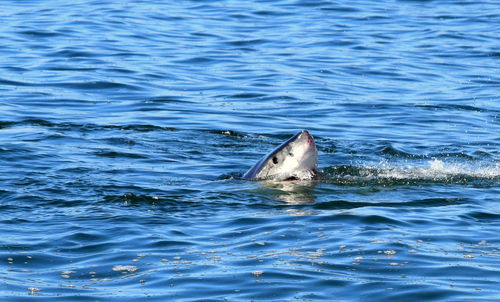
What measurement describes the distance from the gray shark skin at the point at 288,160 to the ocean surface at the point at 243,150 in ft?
0.62

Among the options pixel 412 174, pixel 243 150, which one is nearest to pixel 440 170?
pixel 412 174

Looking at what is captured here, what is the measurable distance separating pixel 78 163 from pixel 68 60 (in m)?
8.37

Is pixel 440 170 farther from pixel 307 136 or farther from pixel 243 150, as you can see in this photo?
pixel 243 150

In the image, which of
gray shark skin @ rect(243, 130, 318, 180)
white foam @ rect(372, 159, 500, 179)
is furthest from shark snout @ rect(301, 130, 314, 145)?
white foam @ rect(372, 159, 500, 179)

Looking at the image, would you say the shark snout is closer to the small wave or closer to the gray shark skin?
the gray shark skin

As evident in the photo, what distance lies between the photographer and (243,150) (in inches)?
587

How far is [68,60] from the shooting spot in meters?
21.7

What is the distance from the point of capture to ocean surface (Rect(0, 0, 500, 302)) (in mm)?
9117

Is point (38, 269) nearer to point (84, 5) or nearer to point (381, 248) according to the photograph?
point (381, 248)

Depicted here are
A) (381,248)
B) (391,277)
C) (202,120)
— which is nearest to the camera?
(391,277)

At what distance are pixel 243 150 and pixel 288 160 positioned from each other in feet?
8.54

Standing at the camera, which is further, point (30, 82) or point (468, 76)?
point (468, 76)

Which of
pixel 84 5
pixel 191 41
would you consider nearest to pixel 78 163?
pixel 191 41

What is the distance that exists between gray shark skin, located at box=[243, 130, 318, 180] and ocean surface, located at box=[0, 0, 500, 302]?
19cm
